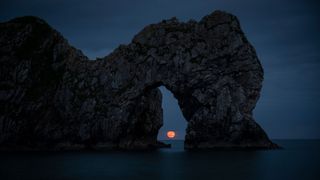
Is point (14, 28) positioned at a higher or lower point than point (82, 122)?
higher

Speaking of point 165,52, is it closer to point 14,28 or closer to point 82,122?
→ point 82,122

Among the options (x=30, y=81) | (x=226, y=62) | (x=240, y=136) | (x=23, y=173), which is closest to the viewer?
(x=23, y=173)

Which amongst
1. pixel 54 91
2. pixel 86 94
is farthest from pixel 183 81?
pixel 54 91

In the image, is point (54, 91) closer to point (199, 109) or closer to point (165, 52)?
point (165, 52)

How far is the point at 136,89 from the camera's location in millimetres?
112125

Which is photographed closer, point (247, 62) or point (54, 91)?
point (247, 62)

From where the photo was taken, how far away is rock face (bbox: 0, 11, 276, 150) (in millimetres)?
106625

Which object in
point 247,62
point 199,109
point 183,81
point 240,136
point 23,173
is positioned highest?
point 247,62

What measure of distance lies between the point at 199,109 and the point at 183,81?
9146 millimetres

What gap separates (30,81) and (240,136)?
6479cm

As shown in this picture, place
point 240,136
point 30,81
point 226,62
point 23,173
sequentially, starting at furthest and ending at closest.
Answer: point 30,81, point 226,62, point 240,136, point 23,173

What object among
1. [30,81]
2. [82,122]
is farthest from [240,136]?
[30,81]

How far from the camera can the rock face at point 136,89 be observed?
350 ft

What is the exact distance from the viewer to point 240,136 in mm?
103500
